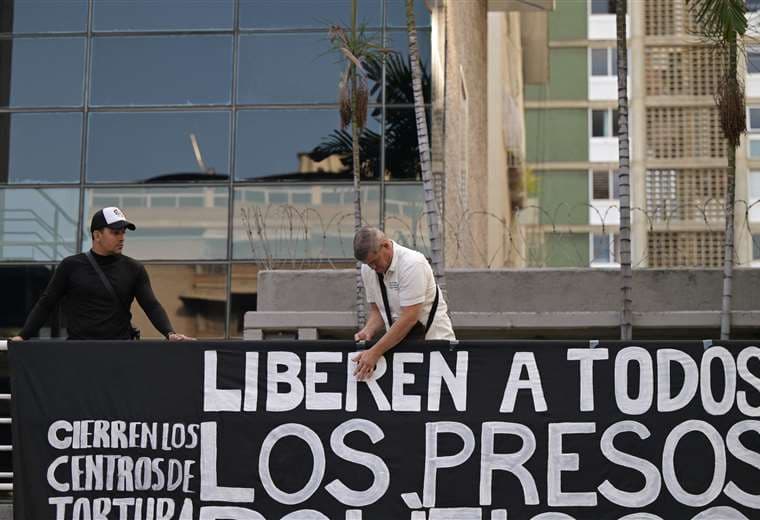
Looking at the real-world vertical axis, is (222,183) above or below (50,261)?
above

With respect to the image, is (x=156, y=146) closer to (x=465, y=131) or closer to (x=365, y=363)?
(x=465, y=131)

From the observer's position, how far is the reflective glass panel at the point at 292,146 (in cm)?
1761

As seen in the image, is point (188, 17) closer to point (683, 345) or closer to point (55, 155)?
point (55, 155)

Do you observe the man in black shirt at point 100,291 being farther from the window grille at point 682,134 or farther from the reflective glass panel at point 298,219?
the window grille at point 682,134

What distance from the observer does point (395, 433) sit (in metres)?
8.24

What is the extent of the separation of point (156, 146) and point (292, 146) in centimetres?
197

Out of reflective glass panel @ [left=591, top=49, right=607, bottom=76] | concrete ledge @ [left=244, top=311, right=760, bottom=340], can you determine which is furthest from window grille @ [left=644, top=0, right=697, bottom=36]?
concrete ledge @ [left=244, top=311, right=760, bottom=340]

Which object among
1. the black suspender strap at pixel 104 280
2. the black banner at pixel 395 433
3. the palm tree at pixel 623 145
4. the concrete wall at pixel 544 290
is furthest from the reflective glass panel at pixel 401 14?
the black banner at pixel 395 433

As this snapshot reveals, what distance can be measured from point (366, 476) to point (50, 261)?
418 inches

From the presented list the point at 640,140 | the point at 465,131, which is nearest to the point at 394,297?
the point at 465,131

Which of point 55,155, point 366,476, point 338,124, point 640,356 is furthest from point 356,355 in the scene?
point 55,155

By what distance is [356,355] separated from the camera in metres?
8.27

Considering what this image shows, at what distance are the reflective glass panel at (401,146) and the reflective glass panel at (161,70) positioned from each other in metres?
2.47

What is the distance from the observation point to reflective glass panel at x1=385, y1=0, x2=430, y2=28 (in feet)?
57.1
